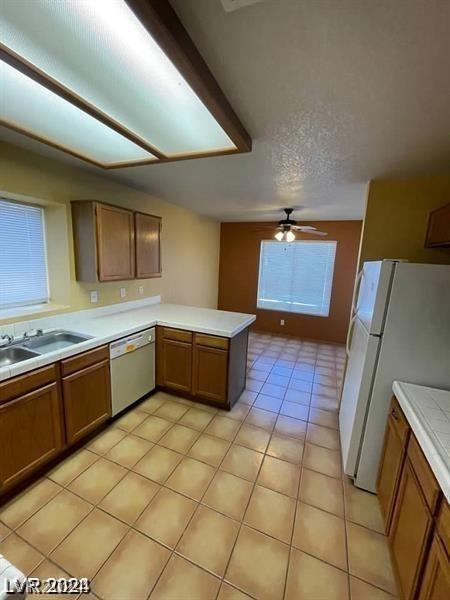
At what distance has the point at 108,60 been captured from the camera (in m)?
1.04

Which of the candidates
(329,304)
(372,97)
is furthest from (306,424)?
(329,304)

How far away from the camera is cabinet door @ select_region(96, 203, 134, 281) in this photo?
243 cm

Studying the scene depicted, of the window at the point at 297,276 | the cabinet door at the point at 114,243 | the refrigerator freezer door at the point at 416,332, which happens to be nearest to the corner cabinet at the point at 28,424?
the cabinet door at the point at 114,243

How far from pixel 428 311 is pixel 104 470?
8.19ft

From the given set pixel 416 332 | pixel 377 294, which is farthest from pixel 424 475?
pixel 377 294

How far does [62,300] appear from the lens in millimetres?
2525

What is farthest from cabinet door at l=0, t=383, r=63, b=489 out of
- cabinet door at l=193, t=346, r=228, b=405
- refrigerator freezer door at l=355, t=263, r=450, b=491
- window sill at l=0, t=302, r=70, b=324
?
refrigerator freezer door at l=355, t=263, r=450, b=491

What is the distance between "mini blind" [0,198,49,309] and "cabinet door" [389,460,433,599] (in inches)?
123

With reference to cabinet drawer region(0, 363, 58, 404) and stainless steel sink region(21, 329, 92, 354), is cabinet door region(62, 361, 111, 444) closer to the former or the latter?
cabinet drawer region(0, 363, 58, 404)

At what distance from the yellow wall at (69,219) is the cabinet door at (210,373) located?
4.22 feet

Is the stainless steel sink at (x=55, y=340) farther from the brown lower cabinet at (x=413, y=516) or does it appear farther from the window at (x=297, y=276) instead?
the window at (x=297, y=276)

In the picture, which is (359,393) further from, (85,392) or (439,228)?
(85,392)

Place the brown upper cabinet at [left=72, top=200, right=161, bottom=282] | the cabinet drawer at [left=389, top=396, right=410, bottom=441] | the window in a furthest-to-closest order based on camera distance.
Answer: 1. the window
2. the brown upper cabinet at [left=72, top=200, right=161, bottom=282]
3. the cabinet drawer at [left=389, top=396, right=410, bottom=441]

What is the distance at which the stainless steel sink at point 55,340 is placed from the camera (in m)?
2.08
